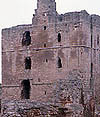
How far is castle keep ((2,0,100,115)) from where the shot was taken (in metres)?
30.5

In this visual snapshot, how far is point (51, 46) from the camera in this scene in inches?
1245

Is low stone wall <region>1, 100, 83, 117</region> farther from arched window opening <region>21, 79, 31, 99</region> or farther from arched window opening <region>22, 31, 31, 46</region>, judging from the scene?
arched window opening <region>22, 31, 31, 46</region>

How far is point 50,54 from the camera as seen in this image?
31.6 m

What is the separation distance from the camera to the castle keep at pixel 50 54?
30469 mm

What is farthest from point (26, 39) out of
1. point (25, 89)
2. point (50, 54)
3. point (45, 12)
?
point (25, 89)

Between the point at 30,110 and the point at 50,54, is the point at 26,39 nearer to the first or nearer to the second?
the point at 50,54

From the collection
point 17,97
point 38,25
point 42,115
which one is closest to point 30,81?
point 17,97

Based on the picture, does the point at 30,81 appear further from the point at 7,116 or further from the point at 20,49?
the point at 7,116

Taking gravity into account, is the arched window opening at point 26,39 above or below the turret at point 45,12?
below

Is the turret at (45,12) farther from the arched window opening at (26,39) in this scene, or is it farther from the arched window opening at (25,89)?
the arched window opening at (25,89)

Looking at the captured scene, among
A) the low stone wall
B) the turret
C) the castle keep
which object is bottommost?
the low stone wall

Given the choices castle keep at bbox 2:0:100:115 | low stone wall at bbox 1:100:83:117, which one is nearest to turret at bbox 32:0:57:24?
castle keep at bbox 2:0:100:115

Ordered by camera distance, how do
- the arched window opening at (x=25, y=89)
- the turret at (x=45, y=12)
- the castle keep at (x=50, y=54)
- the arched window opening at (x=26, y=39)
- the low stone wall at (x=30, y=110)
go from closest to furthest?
the low stone wall at (x=30, y=110), the castle keep at (x=50, y=54), the turret at (x=45, y=12), the arched window opening at (x=25, y=89), the arched window opening at (x=26, y=39)

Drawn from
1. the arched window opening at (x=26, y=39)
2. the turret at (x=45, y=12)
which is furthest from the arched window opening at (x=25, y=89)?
the turret at (x=45, y=12)
